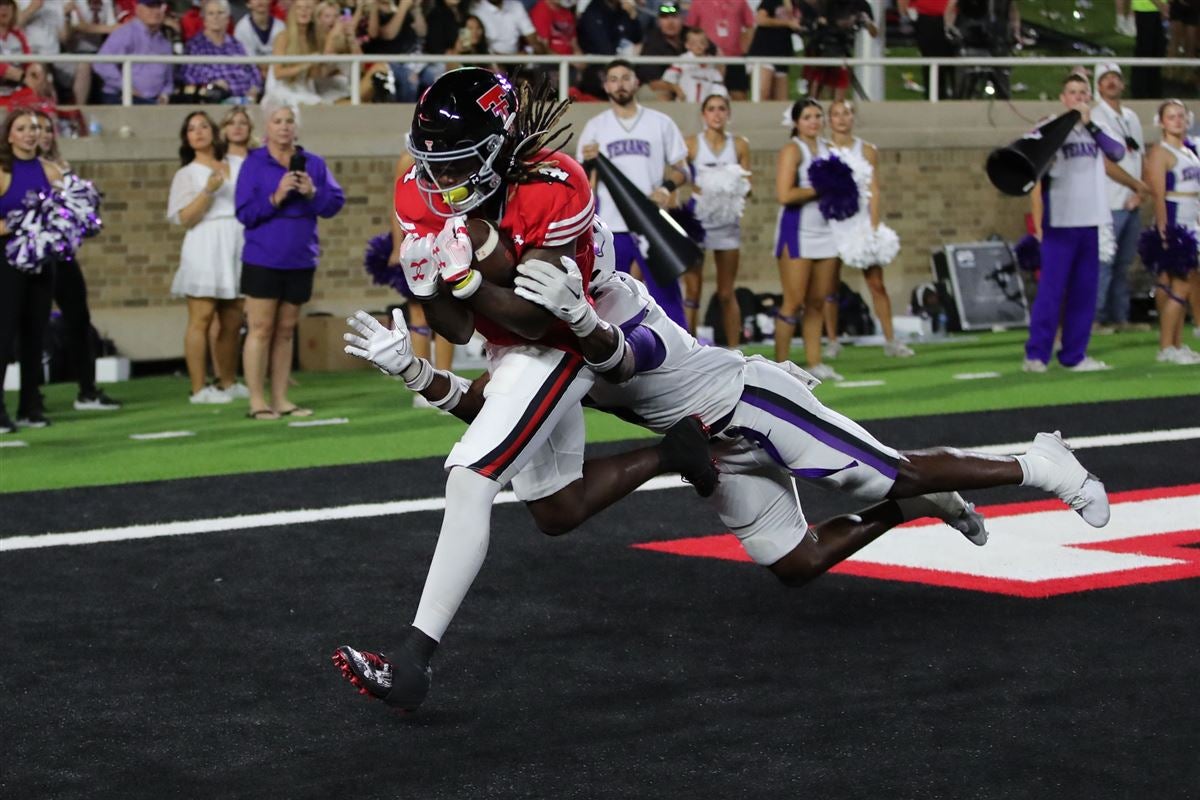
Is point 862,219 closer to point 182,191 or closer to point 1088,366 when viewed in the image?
point 1088,366

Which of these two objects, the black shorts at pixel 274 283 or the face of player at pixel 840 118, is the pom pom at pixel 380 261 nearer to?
the black shorts at pixel 274 283

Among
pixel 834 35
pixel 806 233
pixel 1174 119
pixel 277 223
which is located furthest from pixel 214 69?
pixel 1174 119

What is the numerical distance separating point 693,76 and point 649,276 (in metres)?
5.15

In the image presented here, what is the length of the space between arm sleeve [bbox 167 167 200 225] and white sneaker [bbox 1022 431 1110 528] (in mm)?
7406

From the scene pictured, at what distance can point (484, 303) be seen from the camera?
4.84 meters

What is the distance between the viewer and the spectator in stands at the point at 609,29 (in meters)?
16.4

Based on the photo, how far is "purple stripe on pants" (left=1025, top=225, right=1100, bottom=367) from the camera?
12.5m

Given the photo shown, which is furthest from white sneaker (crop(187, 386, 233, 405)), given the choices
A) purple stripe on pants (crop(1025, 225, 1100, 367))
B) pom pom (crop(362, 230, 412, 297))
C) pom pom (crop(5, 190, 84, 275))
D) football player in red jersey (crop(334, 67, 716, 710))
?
football player in red jersey (crop(334, 67, 716, 710))

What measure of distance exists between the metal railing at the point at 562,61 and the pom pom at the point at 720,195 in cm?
200

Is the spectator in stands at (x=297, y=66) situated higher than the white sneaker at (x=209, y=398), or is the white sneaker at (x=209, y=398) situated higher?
the spectator in stands at (x=297, y=66)

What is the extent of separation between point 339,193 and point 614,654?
627 cm

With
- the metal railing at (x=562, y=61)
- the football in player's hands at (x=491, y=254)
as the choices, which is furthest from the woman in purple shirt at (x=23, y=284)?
the football in player's hands at (x=491, y=254)

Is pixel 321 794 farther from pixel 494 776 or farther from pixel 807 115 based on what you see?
pixel 807 115

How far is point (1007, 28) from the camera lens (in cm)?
1856
